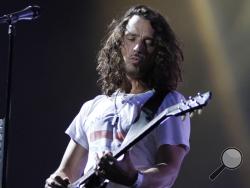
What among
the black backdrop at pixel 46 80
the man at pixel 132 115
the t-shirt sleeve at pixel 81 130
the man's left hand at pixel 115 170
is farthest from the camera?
the black backdrop at pixel 46 80

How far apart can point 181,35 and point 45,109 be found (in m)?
0.96

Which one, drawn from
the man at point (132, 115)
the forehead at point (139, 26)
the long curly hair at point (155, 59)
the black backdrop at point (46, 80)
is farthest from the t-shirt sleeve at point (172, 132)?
the black backdrop at point (46, 80)

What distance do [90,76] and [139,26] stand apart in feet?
4.53

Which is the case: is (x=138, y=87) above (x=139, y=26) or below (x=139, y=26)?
below

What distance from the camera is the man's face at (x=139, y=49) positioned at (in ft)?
6.40

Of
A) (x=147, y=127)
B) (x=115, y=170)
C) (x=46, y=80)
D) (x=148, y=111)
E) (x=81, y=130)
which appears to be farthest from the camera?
(x=46, y=80)

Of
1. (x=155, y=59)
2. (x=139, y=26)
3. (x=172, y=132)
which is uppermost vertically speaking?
(x=139, y=26)

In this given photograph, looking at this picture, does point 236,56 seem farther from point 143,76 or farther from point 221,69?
point 143,76

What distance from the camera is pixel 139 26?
203 cm

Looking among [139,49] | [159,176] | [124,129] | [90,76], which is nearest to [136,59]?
[139,49]

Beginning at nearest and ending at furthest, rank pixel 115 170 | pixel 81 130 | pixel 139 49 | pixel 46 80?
pixel 115 170
pixel 139 49
pixel 81 130
pixel 46 80

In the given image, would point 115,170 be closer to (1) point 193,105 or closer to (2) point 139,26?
(1) point 193,105

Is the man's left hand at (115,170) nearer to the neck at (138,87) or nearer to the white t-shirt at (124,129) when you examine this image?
the white t-shirt at (124,129)

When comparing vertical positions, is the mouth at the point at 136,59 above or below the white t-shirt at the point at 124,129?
above
